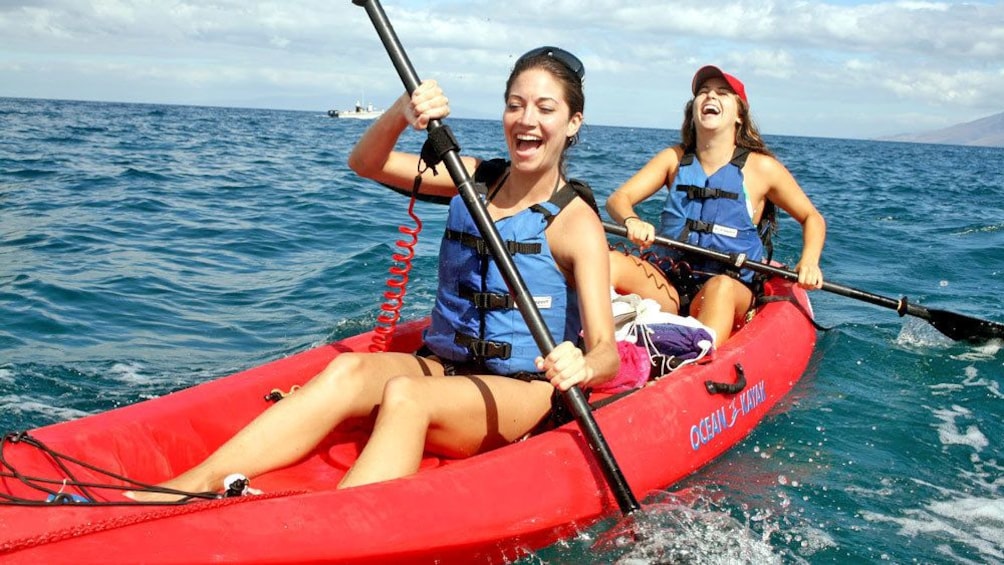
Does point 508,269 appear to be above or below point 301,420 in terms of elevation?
above

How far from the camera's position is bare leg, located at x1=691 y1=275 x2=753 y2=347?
5332 millimetres

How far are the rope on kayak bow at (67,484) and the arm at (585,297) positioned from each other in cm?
123

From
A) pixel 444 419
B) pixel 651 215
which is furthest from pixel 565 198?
pixel 651 215

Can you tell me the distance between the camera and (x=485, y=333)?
362 centimetres

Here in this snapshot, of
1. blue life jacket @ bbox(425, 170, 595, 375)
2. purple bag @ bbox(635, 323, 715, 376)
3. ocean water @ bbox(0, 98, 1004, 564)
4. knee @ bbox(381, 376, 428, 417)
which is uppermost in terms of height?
blue life jacket @ bbox(425, 170, 595, 375)

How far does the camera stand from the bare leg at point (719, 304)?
17.5ft

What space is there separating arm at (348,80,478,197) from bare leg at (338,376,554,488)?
0.92m

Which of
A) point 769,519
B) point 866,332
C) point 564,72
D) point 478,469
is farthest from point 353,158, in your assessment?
point 866,332

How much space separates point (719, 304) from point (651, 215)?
6.60 metres

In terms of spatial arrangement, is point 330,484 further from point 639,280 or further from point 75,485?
point 639,280

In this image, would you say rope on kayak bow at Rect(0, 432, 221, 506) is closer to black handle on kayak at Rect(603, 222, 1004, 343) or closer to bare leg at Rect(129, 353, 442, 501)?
bare leg at Rect(129, 353, 442, 501)

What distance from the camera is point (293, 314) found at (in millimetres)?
7402

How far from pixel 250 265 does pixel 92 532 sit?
672 centimetres

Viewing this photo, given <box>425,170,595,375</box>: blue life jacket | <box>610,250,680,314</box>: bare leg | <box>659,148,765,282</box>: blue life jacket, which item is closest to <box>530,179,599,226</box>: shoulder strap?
<box>425,170,595,375</box>: blue life jacket
